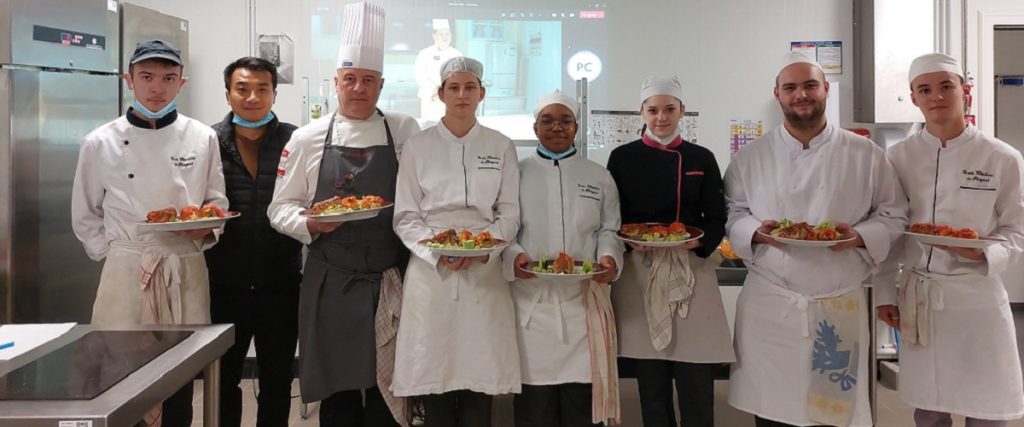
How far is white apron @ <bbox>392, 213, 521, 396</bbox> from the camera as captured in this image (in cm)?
222

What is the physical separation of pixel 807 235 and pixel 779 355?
477 mm

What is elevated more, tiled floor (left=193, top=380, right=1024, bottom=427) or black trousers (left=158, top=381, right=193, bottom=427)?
black trousers (left=158, top=381, right=193, bottom=427)

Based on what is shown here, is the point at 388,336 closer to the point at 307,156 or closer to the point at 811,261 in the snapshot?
the point at 307,156

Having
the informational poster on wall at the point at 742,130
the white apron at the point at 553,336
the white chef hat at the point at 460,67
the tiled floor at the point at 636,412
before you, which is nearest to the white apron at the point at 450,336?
the white apron at the point at 553,336

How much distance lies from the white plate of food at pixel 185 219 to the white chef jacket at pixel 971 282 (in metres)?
2.55

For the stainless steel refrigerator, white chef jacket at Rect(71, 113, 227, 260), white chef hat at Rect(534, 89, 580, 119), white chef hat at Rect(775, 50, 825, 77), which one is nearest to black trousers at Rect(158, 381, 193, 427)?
white chef jacket at Rect(71, 113, 227, 260)

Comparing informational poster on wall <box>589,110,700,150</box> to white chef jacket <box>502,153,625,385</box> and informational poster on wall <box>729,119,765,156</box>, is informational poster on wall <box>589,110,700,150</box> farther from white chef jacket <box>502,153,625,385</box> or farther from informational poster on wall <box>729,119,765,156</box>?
white chef jacket <box>502,153,625,385</box>

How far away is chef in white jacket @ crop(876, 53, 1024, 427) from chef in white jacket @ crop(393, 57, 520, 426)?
1502 mm

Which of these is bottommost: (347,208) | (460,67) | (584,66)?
(347,208)

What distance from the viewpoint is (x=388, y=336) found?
232 cm

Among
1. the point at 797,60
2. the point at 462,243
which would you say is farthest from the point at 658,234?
the point at 797,60

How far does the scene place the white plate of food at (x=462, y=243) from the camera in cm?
205

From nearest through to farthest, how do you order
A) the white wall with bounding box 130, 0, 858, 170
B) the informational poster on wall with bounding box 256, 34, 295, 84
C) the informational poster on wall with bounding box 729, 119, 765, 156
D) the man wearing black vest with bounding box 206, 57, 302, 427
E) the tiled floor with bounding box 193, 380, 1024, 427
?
the man wearing black vest with bounding box 206, 57, 302, 427 < the tiled floor with bounding box 193, 380, 1024, 427 < the informational poster on wall with bounding box 256, 34, 295, 84 < the white wall with bounding box 130, 0, 858, 170 < the informational poster on wall with bounding box 729, 119, 765, 156

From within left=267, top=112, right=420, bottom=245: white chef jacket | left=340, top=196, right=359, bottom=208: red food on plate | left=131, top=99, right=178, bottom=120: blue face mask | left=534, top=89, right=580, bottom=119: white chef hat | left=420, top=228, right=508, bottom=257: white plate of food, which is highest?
left=534, top=89, right=580, bottom=119: white chef hat
